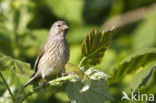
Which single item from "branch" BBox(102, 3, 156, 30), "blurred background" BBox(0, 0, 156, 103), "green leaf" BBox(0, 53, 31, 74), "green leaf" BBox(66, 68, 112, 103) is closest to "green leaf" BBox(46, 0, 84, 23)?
"blurred background" BBox(0, 0, 156, 103)

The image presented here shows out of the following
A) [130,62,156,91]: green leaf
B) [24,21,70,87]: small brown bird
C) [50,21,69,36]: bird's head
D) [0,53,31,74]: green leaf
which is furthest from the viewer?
[50,21,69,36]: bird's head

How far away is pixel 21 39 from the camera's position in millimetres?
5102

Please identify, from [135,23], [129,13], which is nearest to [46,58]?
[129,13]

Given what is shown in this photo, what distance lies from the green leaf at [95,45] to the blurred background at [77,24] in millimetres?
2564

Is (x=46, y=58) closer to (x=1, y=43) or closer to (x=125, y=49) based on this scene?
(x=1, y=43)

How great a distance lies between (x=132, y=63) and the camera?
2887 mm

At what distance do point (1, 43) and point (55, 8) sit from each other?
1.41m

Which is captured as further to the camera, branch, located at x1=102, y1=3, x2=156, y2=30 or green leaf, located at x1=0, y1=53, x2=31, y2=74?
branch, located at x1=102, y1=3, x2=156, y2=30

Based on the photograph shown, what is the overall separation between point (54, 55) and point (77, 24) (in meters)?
2.98

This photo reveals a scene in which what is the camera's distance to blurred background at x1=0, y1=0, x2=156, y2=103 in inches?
198

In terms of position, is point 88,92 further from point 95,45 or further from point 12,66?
point 12,66

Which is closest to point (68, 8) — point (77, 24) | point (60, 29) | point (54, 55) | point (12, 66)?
point (77, 24)

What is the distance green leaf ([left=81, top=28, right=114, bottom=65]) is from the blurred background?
2.56 meters

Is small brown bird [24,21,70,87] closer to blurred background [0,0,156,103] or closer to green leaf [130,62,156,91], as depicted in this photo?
green leaf [130,62,156,91]
